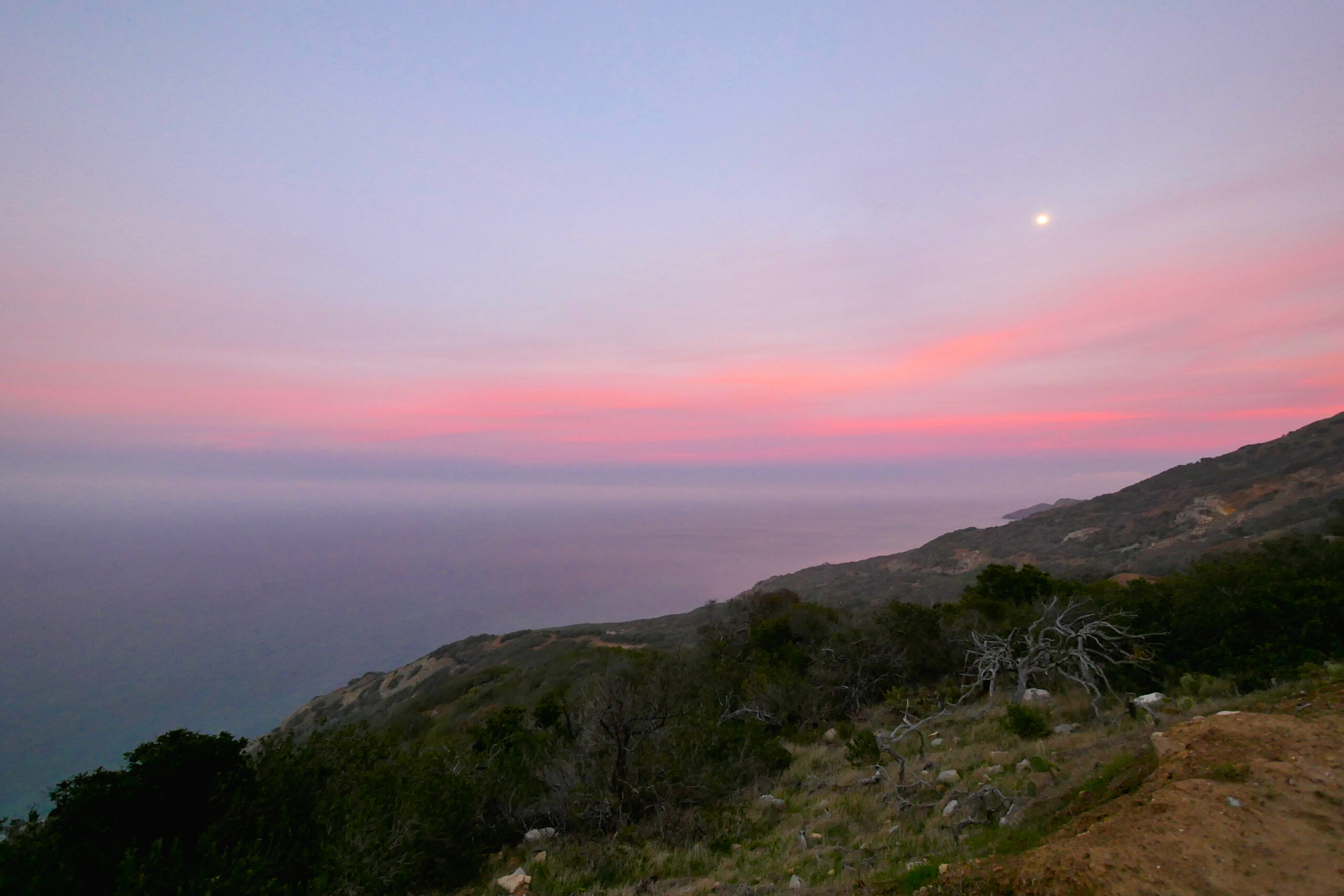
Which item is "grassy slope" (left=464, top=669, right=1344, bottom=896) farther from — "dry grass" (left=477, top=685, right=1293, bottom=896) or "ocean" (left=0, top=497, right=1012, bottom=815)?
"ocean" (left=0, top=497, right=1012, bottom=815)

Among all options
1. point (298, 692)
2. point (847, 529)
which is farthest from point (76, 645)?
point (847, 529)

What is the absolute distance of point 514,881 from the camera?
264 inches

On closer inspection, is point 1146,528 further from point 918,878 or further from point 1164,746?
point 918,878

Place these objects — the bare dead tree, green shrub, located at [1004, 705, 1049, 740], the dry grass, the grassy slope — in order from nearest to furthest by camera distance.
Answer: the grassy slope
the dry grass
green shrub, located at [1004, 705, 1049, 740]
the bare dead tree

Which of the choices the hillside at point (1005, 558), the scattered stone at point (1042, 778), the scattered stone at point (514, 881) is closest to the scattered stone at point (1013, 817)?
the scattered stone at point (1042, 778)

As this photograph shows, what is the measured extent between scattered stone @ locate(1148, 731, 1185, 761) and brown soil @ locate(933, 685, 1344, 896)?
0.02m

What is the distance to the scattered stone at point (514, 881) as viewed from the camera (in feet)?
21.7

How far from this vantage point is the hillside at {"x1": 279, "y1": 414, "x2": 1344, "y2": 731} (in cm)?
3250

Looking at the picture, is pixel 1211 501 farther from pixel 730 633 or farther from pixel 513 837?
pixel 513 837

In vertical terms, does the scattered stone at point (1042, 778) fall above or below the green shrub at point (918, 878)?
below

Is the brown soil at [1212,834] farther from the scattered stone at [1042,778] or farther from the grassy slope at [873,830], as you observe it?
the scattered stone at [1042,778]

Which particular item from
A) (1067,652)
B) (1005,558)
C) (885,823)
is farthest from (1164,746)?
(1005,558)

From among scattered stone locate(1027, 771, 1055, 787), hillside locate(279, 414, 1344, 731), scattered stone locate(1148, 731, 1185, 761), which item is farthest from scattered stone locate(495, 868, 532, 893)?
hillside locate(279, 414, 1344, 731)

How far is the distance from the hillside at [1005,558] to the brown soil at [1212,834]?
67.0ft
